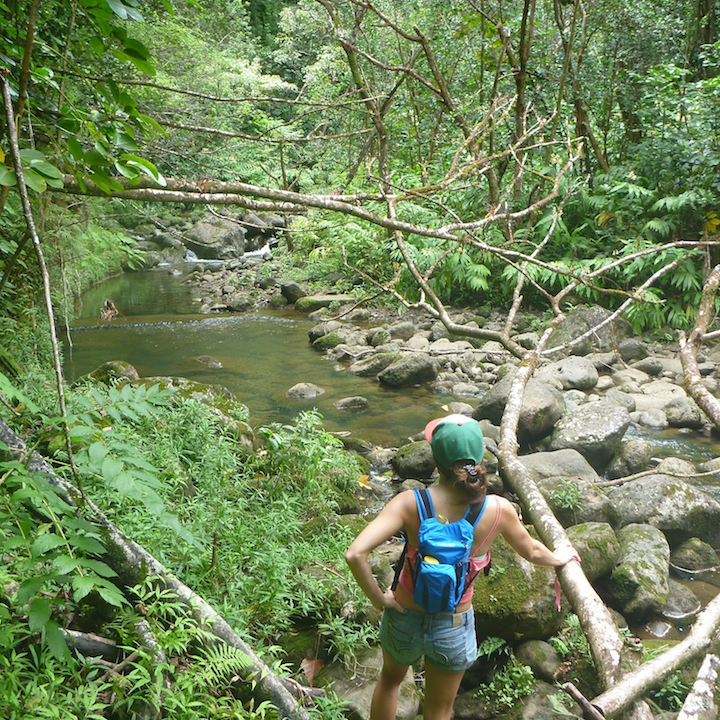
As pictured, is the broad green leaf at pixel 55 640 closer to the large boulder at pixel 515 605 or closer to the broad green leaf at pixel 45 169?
the broad green leaf at pixel 45 169

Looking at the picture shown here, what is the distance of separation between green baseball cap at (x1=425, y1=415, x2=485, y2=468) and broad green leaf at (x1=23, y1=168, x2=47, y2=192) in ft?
5.58

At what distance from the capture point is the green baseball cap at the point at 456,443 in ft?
7.77

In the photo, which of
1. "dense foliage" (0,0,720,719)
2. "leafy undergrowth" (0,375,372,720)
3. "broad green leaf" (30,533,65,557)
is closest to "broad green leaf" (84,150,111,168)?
"dense foliage" (0,0,720,719)

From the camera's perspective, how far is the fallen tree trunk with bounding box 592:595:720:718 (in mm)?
1541

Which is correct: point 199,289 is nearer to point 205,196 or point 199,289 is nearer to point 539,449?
point 539,449

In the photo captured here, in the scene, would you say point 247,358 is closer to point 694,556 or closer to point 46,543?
point 694,556

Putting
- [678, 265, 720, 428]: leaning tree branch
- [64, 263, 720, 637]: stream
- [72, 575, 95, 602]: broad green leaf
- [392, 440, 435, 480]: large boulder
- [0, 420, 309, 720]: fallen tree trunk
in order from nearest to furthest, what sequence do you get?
[72, 575, 95, 602]: broad green leaf < [0, 420, 309, 720]: fallen tree trunk < [678, 265, 720, 428]: leaning tree branch < [392, 440, 435, 480]: large boulder < [64, 263, 720, 637]: stream

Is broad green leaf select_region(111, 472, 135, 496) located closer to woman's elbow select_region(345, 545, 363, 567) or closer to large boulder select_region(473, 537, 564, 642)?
woman's elbow select_region(345, 545, 363, 567)

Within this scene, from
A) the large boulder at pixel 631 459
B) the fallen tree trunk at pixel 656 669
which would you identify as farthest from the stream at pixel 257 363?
the fallen tree trunk at pixel 656 669

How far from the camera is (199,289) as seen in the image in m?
18.2

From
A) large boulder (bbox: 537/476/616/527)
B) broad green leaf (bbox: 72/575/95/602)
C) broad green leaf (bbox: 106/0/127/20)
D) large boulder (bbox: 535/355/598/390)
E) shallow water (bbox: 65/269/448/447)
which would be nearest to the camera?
broad green leaf (bbox: 72/575/95/602)

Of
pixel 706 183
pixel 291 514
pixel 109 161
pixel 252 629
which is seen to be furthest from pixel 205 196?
pixel 706 183

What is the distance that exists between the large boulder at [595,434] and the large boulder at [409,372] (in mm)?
2857

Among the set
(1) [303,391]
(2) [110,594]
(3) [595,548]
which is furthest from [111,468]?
(1) [303,391]
